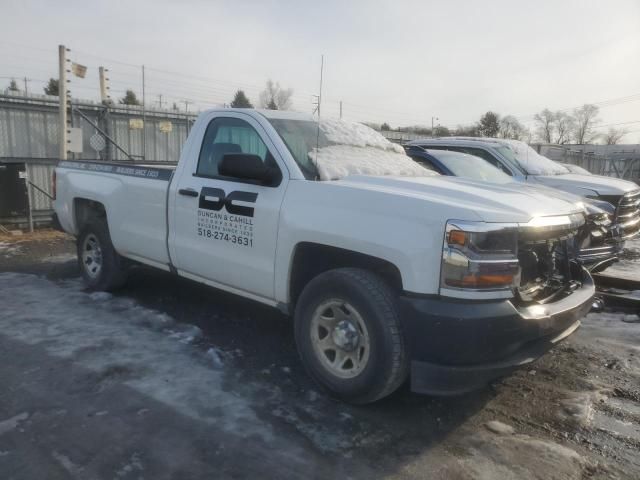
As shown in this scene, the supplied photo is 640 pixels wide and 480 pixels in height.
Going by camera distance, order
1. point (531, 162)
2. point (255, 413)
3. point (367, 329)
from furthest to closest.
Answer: point (531, 162) < point (255, 413) < point (367, 329)

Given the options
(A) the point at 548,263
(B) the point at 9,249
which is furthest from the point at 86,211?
(A) the point at 548,263

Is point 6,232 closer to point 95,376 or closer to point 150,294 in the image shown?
point 150,294

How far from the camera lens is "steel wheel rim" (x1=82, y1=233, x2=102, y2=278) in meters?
5.76

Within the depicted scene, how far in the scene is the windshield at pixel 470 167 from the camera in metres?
7.73

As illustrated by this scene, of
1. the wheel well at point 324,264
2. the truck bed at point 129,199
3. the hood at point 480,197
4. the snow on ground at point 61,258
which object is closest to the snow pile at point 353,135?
the hood at point 480,197

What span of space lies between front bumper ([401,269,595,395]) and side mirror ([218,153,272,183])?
136cm

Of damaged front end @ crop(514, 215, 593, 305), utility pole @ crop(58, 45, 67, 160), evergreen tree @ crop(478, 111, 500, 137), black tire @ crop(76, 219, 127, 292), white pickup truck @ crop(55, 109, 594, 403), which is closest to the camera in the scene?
white pickup truck @ crop(55, 109, 594, 403)

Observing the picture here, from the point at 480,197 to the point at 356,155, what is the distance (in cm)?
128

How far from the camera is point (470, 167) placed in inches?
311

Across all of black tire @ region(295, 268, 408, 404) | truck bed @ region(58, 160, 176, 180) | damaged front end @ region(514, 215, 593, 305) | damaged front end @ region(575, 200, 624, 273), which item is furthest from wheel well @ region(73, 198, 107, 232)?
damaged front end @ region(575, 200, 624, 273)

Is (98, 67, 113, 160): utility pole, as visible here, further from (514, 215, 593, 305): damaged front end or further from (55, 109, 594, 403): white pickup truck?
(514, 215, 593, 305): damaged front end

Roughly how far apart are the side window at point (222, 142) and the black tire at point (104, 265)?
1.74 m

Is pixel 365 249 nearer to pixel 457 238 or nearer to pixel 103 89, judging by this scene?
pixel 457 238

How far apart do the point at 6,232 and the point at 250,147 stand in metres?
7.17
